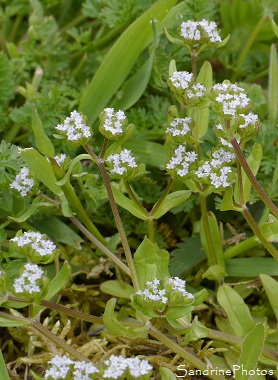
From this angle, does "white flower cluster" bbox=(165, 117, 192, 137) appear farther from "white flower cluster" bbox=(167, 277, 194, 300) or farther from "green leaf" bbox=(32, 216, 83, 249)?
"green leaf" bbox=(32, 216, 83, 249)

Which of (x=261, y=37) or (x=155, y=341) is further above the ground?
(x=261, y=37)

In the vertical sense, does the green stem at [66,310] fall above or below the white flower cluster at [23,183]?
below

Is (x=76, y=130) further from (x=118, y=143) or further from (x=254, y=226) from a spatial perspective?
(x=254, y=226)

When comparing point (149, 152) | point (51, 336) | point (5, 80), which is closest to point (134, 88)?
point (149, 152)

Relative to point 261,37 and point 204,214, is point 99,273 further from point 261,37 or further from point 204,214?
point 261,37

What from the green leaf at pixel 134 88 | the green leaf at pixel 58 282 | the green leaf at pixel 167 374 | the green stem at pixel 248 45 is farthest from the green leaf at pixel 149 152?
the green leaf at pixel 167 374

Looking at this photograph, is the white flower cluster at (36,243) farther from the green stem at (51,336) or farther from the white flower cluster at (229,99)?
the white flower cluster at (229,99)

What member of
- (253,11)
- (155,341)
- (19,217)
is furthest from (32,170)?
(253,11)
